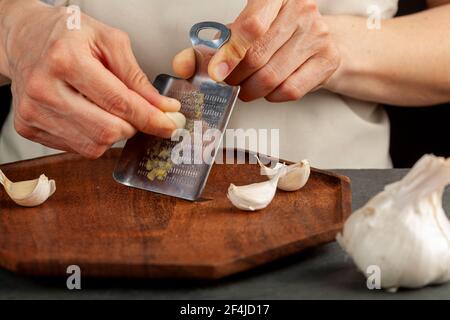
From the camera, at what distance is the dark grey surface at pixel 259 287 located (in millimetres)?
815

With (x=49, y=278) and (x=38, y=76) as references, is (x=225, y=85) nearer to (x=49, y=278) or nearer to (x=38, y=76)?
(x=38, y=76)

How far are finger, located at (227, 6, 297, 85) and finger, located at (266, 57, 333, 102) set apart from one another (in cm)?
5

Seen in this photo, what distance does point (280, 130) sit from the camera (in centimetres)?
141

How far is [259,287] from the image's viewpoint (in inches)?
33.1

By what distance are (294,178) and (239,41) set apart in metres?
0.20

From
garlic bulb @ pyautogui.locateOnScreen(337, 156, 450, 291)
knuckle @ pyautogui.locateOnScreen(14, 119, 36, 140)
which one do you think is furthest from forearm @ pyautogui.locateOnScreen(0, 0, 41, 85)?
garlic bulb @ pyautogui.locateOnScreen(337, 156, 450, 291)

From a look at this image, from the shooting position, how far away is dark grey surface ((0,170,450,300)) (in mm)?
815

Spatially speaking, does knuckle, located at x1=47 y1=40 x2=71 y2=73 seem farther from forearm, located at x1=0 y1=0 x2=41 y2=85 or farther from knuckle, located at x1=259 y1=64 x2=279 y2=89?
knuckle, located at x1=259 y1=64 x2=279 y2=89

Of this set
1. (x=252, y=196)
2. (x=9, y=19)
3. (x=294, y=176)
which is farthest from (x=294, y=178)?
(x=9, y=19)

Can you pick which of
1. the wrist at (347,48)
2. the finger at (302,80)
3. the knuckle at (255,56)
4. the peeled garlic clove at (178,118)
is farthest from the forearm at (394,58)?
the peeled garlic clove at (178,118)

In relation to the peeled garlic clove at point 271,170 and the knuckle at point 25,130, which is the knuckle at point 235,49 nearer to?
the peeled garlic clove at point 271,170

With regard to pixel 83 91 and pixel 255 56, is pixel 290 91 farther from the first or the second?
pixel 83 91
